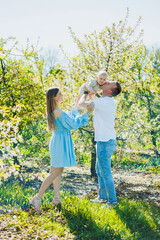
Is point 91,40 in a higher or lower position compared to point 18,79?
higher

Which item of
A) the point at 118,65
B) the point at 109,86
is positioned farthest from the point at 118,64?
the point at 109,86

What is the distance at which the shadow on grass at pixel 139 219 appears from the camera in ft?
11.3

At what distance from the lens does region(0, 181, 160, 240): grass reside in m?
3.30

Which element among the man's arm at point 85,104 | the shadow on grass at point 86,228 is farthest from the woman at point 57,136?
the shadow on grass at point 86,228

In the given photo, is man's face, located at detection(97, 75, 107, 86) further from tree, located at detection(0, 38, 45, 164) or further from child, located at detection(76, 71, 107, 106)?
tree, located at detection(0, 38, 45, 164)

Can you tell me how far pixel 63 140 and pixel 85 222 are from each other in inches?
45.7

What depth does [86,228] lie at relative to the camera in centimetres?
344

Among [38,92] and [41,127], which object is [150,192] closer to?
[41,127]

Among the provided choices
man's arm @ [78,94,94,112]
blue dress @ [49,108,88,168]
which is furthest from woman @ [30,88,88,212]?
man's arm @ [78,94,94,112]

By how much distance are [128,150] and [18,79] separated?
10.7 ft

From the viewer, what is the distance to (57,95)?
158 inches

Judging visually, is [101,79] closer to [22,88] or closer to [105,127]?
[105,127]

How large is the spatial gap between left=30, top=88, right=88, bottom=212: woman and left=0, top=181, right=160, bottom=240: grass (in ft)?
1.05

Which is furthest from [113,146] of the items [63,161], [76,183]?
[76,183]
